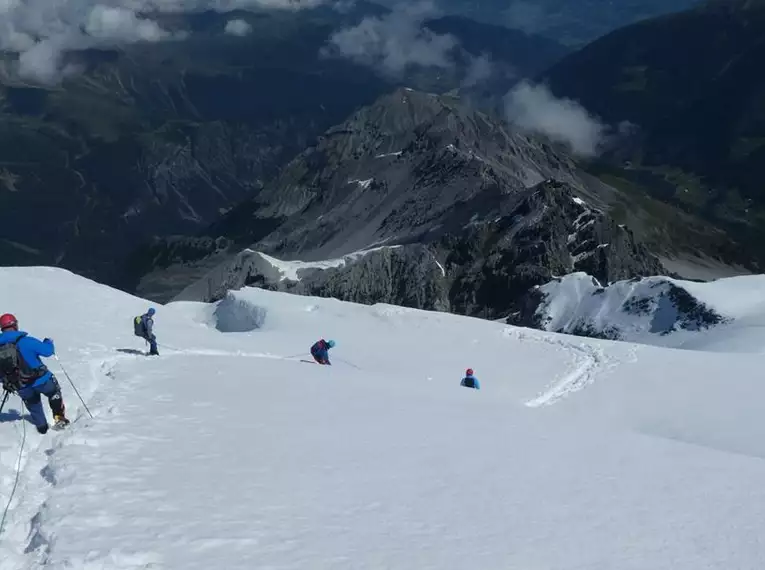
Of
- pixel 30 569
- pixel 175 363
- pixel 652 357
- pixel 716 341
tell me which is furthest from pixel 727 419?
pixel 716 341

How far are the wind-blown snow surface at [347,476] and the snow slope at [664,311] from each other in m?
48.8

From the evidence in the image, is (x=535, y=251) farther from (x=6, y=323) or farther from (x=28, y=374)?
(x=28, y=374)

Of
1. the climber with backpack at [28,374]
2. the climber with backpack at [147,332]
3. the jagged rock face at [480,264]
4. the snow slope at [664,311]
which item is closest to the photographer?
the climber with backpack at [28,374]

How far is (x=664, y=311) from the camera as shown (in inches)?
3728

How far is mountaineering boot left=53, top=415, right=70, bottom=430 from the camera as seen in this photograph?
56.3ft

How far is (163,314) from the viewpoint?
4812cm

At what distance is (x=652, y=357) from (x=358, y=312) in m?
20.8

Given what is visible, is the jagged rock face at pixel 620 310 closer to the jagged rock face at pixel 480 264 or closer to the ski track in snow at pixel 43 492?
the jagged rock face at pixel 480 264

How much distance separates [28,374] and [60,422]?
1.27 meters

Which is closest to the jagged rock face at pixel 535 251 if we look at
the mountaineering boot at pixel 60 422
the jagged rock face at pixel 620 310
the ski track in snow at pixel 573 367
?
the jagged rock face at pixel 620 310

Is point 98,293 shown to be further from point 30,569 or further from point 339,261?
point 339,261

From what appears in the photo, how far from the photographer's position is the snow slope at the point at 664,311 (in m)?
82.4

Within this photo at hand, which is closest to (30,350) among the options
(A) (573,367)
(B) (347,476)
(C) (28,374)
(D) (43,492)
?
(C) (28,374)

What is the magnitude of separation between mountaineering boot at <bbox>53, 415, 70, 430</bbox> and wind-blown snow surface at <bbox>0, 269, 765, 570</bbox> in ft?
2.06
